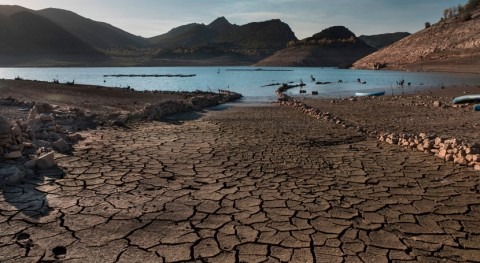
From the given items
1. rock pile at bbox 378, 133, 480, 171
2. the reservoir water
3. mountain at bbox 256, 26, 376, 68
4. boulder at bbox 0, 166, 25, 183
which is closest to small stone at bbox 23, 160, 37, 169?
boulder at bbox 0, 166, 25, 183

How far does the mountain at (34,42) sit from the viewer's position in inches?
4518

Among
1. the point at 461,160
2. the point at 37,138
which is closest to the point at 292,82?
the point at 37,138

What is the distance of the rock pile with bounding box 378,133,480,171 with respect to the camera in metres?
6.74

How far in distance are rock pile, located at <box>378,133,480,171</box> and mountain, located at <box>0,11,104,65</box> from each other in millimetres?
121137

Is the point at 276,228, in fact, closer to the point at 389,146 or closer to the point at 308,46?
the point at 389,146

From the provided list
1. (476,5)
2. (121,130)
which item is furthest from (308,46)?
(121,130)

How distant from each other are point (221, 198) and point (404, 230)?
7.28 feet

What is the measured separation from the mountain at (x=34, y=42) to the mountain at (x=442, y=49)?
8554 centimetres

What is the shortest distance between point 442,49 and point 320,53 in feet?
188

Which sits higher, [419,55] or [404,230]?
[419,55]

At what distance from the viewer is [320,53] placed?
121188mm

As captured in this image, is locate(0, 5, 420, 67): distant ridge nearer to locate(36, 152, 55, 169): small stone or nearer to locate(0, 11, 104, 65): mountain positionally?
locate(0, 11, 104, 65): mountain

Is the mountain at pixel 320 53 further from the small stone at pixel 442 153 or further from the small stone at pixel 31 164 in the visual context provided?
the small stone at pixel 31 164

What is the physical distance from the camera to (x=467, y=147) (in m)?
6.92
